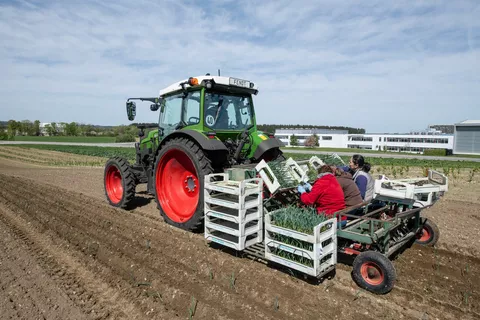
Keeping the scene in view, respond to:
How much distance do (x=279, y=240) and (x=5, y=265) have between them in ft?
12.7

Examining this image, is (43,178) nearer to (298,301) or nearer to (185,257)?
(185,257)

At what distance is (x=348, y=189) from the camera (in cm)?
483

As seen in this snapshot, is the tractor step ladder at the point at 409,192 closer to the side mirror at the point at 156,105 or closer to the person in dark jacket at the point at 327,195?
the person in dark jacket at the point at 327,195

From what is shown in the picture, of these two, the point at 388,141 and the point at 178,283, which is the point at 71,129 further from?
the point at 178,283

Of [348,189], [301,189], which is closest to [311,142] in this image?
[348,189]

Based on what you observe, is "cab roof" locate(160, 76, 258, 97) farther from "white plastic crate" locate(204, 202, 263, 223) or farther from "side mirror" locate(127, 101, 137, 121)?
"white plastic crate" locate(204, 202, 263, 223)

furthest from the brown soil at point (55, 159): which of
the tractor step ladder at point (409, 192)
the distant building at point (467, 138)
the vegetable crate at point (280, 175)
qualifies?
the distant building at point (467, 138)

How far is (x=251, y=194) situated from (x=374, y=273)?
1886 mm

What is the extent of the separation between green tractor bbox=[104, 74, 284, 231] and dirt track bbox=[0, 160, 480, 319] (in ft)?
2.15

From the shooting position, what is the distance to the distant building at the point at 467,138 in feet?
160

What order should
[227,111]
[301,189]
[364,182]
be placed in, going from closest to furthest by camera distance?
1. [301,189]
2. [364,182]
3. [227,111]

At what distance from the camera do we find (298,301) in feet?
11.3

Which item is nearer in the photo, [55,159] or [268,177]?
[268,177]

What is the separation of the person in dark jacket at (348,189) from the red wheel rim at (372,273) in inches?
45.8
